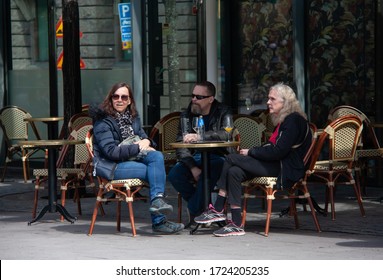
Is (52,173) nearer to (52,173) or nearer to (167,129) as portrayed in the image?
(52,173)

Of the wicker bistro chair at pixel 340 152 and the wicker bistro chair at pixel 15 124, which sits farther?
the wicker bistro chair at pixel 15 124

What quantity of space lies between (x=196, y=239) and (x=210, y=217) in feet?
0.84

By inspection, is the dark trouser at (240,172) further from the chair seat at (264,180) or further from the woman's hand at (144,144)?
the woman's hand at (144,144)

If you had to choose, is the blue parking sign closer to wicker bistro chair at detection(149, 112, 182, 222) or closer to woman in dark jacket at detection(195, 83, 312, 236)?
wicker bistro chair at detection(149, 112, 182, 222)

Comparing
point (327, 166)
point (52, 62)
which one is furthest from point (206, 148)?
point (52, 62)

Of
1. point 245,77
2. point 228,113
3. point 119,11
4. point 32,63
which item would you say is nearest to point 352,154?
point 228,113

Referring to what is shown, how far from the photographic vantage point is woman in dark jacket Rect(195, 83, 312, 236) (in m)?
10.4

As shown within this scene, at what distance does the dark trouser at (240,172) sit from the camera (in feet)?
34.2

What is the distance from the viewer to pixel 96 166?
10734 mm

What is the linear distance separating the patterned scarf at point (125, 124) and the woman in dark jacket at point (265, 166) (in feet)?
3.25

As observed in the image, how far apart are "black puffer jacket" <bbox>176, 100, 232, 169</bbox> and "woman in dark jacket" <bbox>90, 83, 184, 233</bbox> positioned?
0.30 metres

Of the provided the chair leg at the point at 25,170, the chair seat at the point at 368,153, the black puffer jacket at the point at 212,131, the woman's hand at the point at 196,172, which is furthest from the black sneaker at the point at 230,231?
the chair leg at the point at 25,170

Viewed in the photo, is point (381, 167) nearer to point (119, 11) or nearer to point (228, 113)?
point (228, 113)

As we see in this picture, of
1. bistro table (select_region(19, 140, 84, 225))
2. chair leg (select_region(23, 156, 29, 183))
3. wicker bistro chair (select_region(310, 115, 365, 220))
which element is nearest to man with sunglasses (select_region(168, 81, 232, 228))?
wicker bistro chair (select_region(310, 115, 365, 220))
